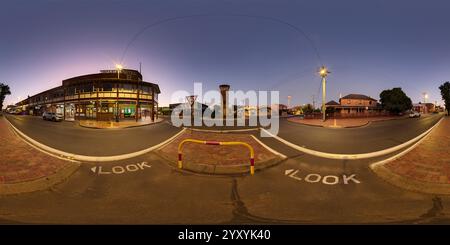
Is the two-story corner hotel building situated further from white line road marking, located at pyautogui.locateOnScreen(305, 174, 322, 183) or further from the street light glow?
white line road marking, located at pyautogui.locateOnScreen(305, 174, 322, 183)

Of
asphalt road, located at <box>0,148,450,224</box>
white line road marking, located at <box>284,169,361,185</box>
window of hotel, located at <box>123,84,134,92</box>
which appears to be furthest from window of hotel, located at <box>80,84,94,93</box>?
white line road marking, located at <box>284,169,361,185</box>

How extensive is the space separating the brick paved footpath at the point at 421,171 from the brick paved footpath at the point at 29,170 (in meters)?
8.79

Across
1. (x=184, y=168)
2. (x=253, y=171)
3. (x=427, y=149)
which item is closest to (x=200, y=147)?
(x=184, y=168)

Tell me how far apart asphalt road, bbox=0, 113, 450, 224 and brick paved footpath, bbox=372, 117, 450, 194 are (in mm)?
294

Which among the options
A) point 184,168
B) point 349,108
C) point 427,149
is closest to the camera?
point 184,168

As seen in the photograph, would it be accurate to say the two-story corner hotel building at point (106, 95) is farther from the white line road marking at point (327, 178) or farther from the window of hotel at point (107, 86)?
the white line road marking at point (327, 178)

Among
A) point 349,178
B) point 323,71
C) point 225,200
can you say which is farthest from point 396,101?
point 225,200

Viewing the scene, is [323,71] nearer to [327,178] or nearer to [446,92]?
[327,178]

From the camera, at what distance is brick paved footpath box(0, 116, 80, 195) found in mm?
5152

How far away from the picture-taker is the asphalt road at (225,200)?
158 inches

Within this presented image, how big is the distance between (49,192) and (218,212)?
13.3ft

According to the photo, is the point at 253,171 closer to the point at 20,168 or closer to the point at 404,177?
the point at 404,177

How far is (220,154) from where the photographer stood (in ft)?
28.3

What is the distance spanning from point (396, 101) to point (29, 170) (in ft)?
221
